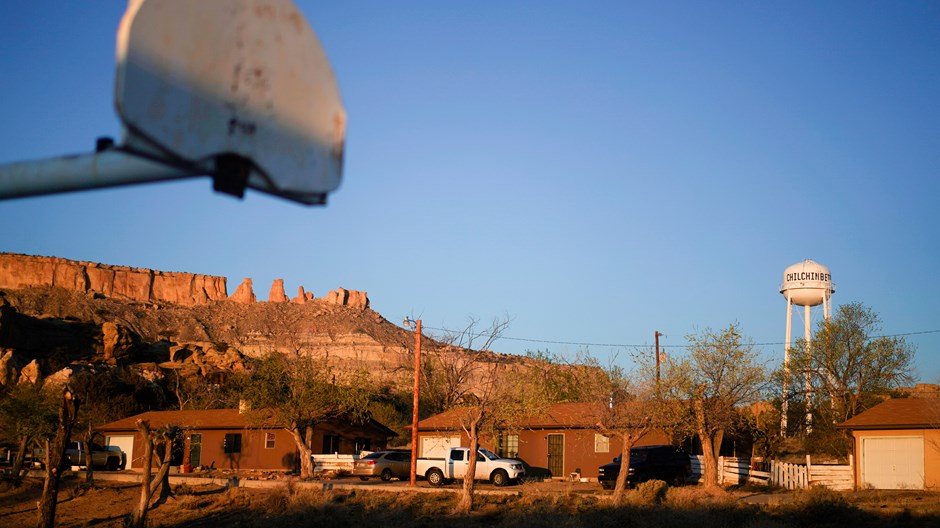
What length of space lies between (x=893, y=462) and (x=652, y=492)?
9860 millimetres

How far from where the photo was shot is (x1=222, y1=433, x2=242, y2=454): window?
1901 inches

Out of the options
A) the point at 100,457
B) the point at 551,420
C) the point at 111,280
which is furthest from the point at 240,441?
the point at 111,280

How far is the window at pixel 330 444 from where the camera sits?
48281mm

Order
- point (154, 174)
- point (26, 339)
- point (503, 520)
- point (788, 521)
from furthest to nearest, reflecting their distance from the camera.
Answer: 1. point (26, 339)
2. point (503, 520)
3. point (788, 521)
4. point (154, 174)

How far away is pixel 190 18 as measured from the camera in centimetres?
339

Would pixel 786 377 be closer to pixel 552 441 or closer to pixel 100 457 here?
pixel 552 441

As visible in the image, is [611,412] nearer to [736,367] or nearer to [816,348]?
[736,367]

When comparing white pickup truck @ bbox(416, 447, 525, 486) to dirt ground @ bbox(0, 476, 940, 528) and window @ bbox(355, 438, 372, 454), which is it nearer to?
dirt ground @ bbox(0, 476, 940, 528)

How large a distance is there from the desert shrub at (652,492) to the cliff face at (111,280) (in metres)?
147

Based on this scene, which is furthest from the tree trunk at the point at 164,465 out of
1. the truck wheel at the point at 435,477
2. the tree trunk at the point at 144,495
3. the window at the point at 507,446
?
the window at the point at 507,446

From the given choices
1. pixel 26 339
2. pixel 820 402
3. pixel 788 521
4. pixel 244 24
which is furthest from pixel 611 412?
pixel 26 339

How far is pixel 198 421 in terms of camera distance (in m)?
49.7

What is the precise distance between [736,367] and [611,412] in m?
5.71

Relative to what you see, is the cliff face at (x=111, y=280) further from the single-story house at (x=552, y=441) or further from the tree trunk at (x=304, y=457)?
the single-story house at (x=552, y=441)
